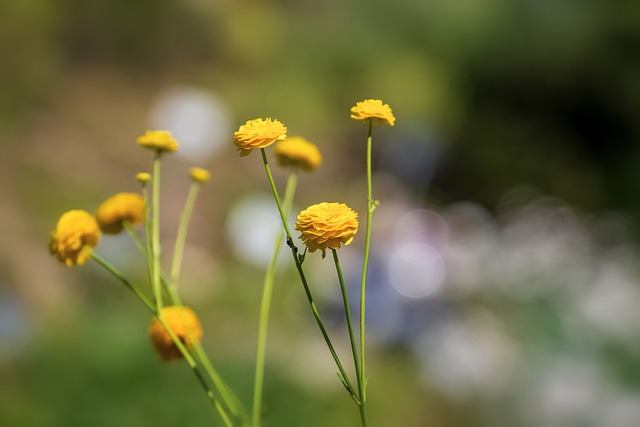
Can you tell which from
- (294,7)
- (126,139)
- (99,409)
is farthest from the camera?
(294,7)

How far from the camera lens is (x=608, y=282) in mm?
3023

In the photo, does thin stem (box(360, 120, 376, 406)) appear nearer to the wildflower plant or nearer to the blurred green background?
the wildflower plant

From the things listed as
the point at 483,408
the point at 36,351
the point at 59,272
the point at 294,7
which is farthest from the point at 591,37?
the point at 36,351

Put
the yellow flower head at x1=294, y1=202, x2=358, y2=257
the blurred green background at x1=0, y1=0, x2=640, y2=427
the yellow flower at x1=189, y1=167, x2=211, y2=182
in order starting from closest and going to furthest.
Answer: the yellow flower head at x1=294, y1=202, x2=358, y2=257 < the yellow flower at x1=189, y1=167, x2=211, y2=182 < the blurred green background at x1=0, y1=0, x2=640, y2=427

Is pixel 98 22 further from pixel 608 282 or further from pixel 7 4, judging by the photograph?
pixel 608 282

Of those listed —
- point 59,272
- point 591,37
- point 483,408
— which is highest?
point 591,37

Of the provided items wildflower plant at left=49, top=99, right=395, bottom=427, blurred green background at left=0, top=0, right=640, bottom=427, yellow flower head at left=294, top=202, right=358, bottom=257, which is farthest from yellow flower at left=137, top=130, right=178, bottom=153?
blurred green background at left=0, top=0, right=640, bottom=427

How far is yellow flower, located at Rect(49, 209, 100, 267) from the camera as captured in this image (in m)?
0.40

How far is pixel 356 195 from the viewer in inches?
149

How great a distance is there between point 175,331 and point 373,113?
5.1 inches

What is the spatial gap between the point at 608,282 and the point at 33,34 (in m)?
2.42

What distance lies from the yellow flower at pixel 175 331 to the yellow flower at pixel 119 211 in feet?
0.19

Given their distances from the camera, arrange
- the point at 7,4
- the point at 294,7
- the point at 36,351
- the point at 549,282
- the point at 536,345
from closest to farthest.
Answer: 1. the point at 36,351
2. the point at 536,345
3. the point at 549,282
4. the point at 7,4
5. the point at 294,7

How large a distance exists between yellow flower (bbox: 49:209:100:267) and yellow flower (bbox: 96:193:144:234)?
23 millimetres
